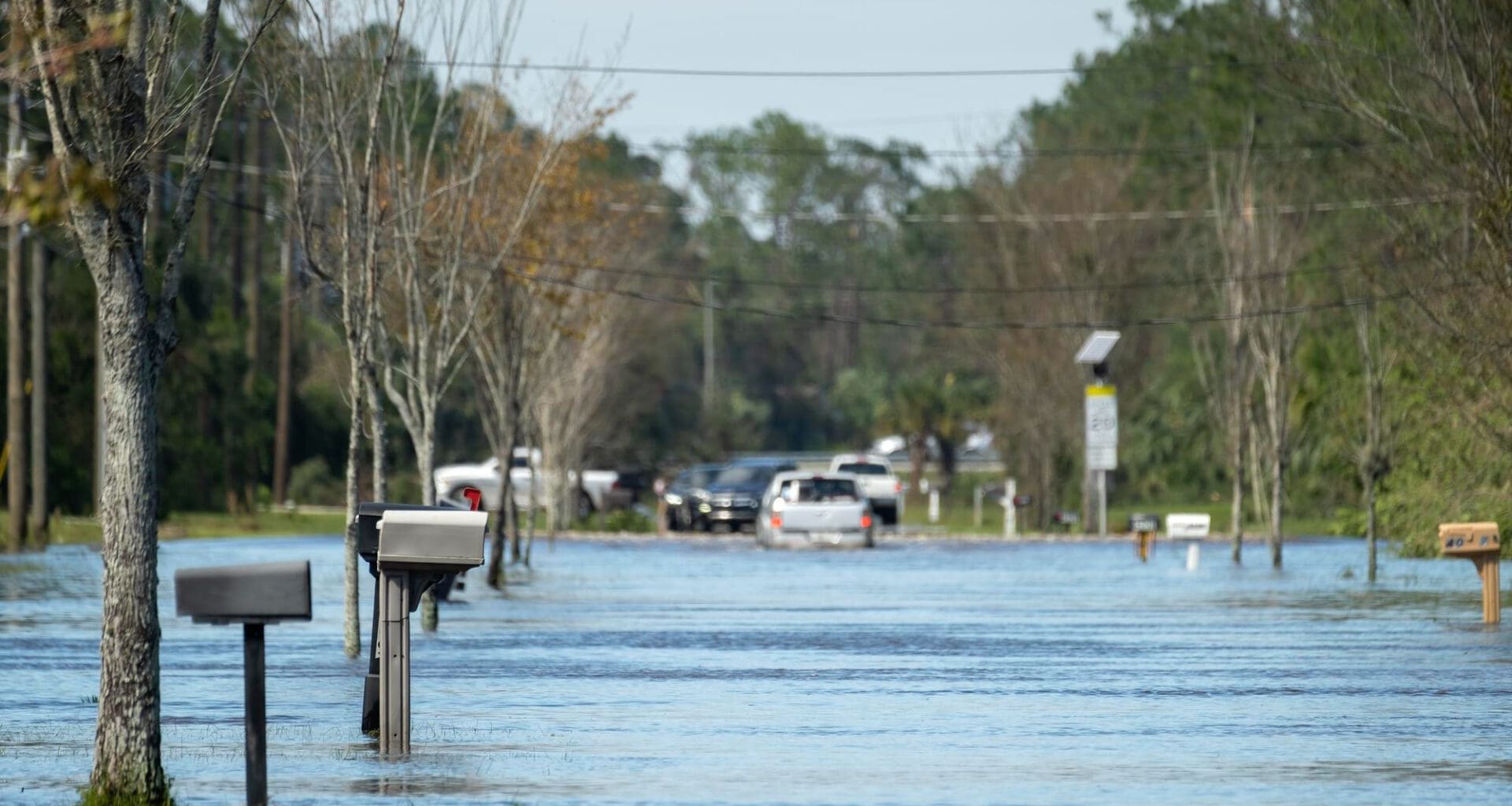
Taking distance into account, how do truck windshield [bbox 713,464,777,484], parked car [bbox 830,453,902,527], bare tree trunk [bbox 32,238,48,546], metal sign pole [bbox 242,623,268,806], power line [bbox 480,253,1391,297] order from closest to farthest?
metal sign pole [bbox 242,623,268,806]
power line [bbox 480,253,1391,297]
bare tree trunk [bbox 32,238,48,546]
truck windshield [bbox 713,464,777,484]
parked car [bbox 830,453,902,527]

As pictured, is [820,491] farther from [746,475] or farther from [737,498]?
[746,475]

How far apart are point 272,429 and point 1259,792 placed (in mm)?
52399

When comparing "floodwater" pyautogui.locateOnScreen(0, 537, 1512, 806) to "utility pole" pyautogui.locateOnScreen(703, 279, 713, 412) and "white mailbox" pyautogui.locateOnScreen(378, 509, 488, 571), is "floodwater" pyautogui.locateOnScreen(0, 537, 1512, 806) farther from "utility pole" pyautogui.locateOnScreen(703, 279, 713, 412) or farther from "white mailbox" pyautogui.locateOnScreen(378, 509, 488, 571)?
"utility pole" pyautogui.locateOnScreen(703, 279, 713, 412)

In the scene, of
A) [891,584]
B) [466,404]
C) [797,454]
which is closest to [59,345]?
[891,584]

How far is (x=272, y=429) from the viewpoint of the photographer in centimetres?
6125

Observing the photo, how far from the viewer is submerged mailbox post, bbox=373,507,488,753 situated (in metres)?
11.4

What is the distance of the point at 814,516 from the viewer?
43375 mm

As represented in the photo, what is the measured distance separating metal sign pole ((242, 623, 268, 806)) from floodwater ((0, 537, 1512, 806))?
1137 millimetres

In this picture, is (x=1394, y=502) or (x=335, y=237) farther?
(x=1394, y=502)

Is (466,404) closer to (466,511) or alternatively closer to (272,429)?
(272,429)

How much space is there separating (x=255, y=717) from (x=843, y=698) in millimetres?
6765

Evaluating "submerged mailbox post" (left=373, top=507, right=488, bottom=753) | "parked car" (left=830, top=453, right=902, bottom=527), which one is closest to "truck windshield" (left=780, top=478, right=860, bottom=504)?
"parked car" (left=830, top=453, right=902, bottom=527)

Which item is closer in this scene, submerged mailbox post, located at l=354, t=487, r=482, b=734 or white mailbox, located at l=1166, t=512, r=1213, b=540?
submerged mailbox post, located at l=354, t=487, r=482, b=734

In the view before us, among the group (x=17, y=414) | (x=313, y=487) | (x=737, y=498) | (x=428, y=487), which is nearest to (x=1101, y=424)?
(x=737, y=498)
